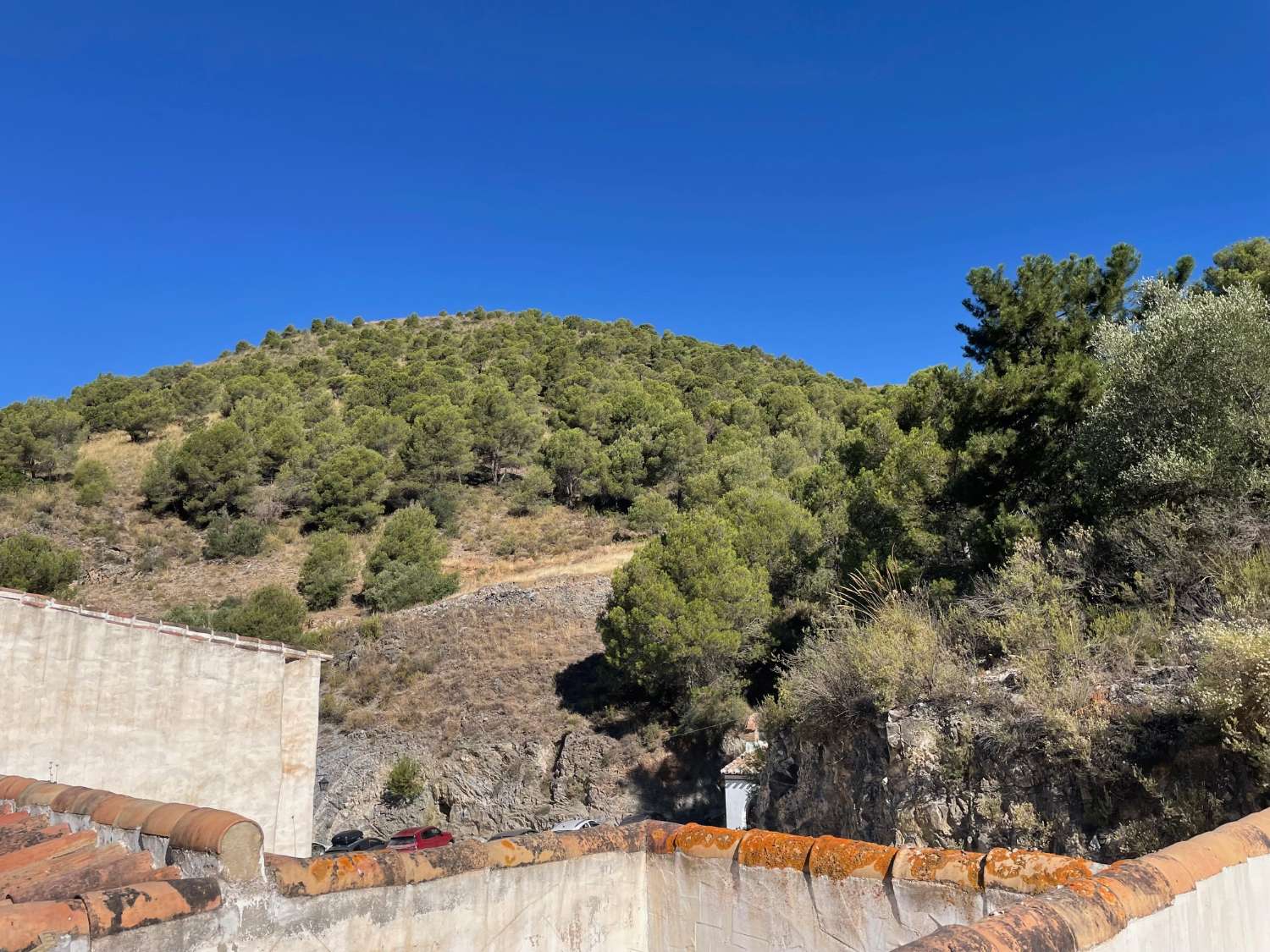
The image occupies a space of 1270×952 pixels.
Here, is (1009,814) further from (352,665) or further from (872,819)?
(352,665)

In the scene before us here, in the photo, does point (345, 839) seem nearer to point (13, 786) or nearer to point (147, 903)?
point (13, 786)

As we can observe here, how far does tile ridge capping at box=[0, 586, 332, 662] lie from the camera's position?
34.3 feet

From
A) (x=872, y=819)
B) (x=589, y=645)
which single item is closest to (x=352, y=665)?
(x=589, y=645)

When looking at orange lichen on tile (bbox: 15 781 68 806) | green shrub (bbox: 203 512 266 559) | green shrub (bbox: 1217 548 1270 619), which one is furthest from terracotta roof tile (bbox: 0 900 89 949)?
green shrub (bbox: 203 512 266 559)

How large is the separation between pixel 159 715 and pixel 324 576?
88.7 ft

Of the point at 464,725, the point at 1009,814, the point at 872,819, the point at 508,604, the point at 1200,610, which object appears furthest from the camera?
the point at 508,604

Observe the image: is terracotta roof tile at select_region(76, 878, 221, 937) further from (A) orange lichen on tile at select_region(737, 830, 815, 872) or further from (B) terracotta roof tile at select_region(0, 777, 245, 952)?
(A) orange lichen on tile at select_region(737, 830, 815, 872)

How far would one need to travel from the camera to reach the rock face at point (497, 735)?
24.1 m

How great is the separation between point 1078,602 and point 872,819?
3633 mm

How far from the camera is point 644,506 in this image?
40.6 m

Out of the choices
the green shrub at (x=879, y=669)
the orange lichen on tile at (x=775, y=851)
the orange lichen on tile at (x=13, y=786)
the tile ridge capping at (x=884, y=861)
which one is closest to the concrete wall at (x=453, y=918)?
the tile ridge capping at (x=884, y=861)

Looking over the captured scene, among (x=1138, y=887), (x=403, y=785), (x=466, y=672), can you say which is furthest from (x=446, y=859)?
(x=466, y=672)

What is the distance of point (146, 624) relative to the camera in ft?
36.5

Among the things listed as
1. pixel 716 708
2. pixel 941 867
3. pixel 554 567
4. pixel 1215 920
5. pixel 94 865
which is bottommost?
pixel 716 708
